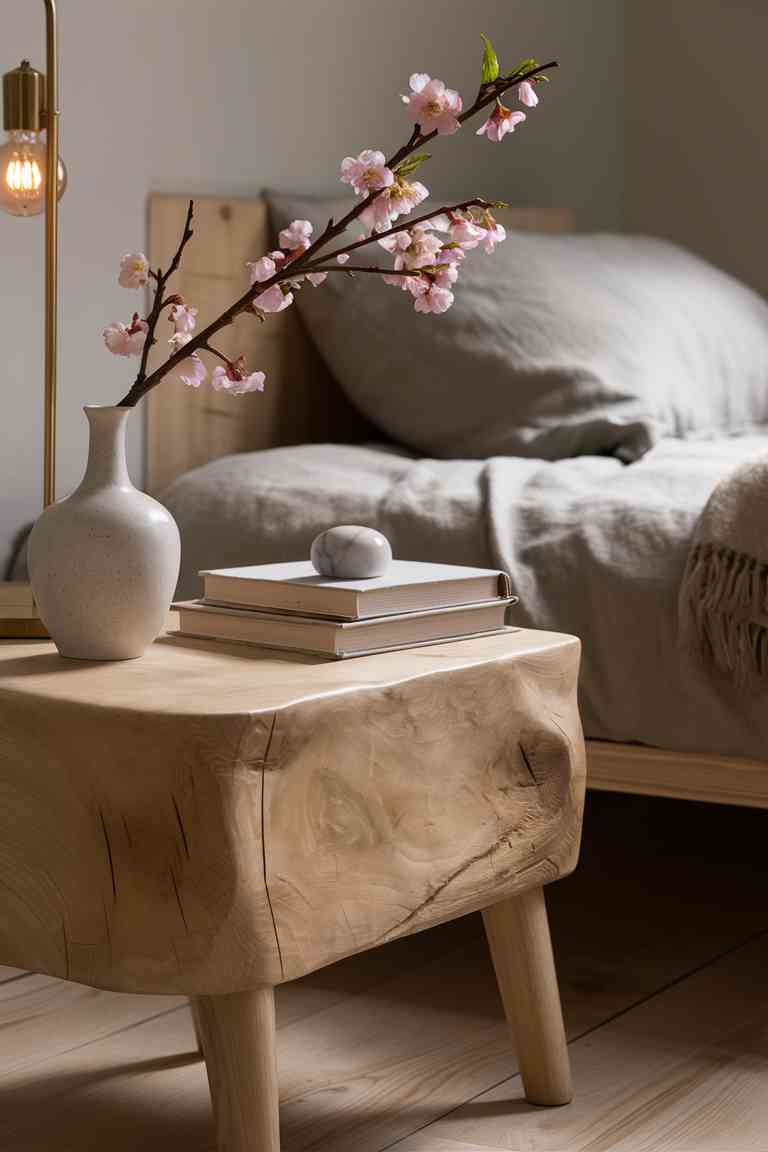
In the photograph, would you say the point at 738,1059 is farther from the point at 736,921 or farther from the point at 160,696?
the point at 160,696

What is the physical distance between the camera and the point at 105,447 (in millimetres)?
1223

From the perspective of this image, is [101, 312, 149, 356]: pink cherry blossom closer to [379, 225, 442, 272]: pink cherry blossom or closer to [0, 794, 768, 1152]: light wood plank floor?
[379, 225, 442, 272]: pink cherry blossom

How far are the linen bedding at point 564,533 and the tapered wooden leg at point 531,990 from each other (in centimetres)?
32

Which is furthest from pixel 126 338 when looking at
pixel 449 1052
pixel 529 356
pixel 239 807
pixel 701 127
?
pixel 701 127

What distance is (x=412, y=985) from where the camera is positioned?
1662mm

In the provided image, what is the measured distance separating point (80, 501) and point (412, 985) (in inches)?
27.8

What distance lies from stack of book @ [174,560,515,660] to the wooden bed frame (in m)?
0.92

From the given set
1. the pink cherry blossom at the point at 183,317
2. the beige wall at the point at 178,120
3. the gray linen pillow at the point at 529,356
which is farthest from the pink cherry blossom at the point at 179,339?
the gray linen pillow at the point at 529,356

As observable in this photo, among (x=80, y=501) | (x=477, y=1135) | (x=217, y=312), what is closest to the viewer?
(x=80, y=501)

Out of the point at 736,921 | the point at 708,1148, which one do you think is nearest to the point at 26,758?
the point at 708,1148

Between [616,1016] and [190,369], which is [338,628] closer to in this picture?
[190,369]

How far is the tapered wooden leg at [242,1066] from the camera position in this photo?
1083 mm

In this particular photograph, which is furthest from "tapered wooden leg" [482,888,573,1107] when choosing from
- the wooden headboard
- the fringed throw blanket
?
the wooden headboard

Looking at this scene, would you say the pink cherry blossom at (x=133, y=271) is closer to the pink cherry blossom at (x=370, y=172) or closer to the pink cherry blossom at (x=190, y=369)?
the pink cherry blossom at (x=190, y=369)
